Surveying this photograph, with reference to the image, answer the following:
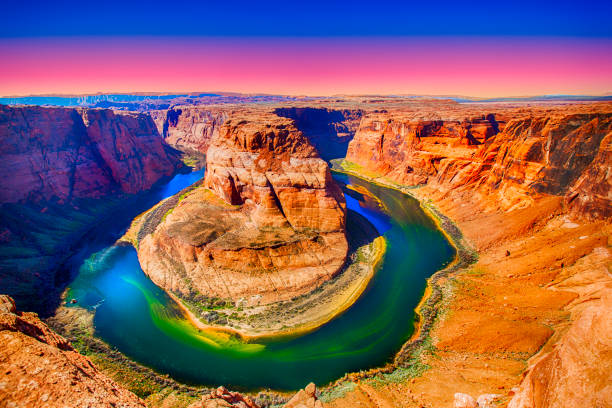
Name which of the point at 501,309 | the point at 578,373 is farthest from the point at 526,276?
the point at 578,373

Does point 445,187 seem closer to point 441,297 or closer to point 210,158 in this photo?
point 441,297

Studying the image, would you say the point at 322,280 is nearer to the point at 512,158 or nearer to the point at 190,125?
the point at 512,158

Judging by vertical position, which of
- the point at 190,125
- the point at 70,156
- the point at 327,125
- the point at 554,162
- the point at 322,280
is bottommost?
the point at 322,280

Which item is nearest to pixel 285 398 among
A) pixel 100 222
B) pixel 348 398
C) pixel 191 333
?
pixel 348 398

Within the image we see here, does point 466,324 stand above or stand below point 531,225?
below

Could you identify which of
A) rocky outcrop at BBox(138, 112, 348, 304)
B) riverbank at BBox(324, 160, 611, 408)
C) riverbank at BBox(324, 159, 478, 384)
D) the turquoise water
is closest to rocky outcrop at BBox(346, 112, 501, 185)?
riverbank at BBox(324, 159, 478, 384)

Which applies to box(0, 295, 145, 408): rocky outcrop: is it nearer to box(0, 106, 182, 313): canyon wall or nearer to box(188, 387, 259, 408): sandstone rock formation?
box(188, 387, 259, 408): sandstone rock formation
